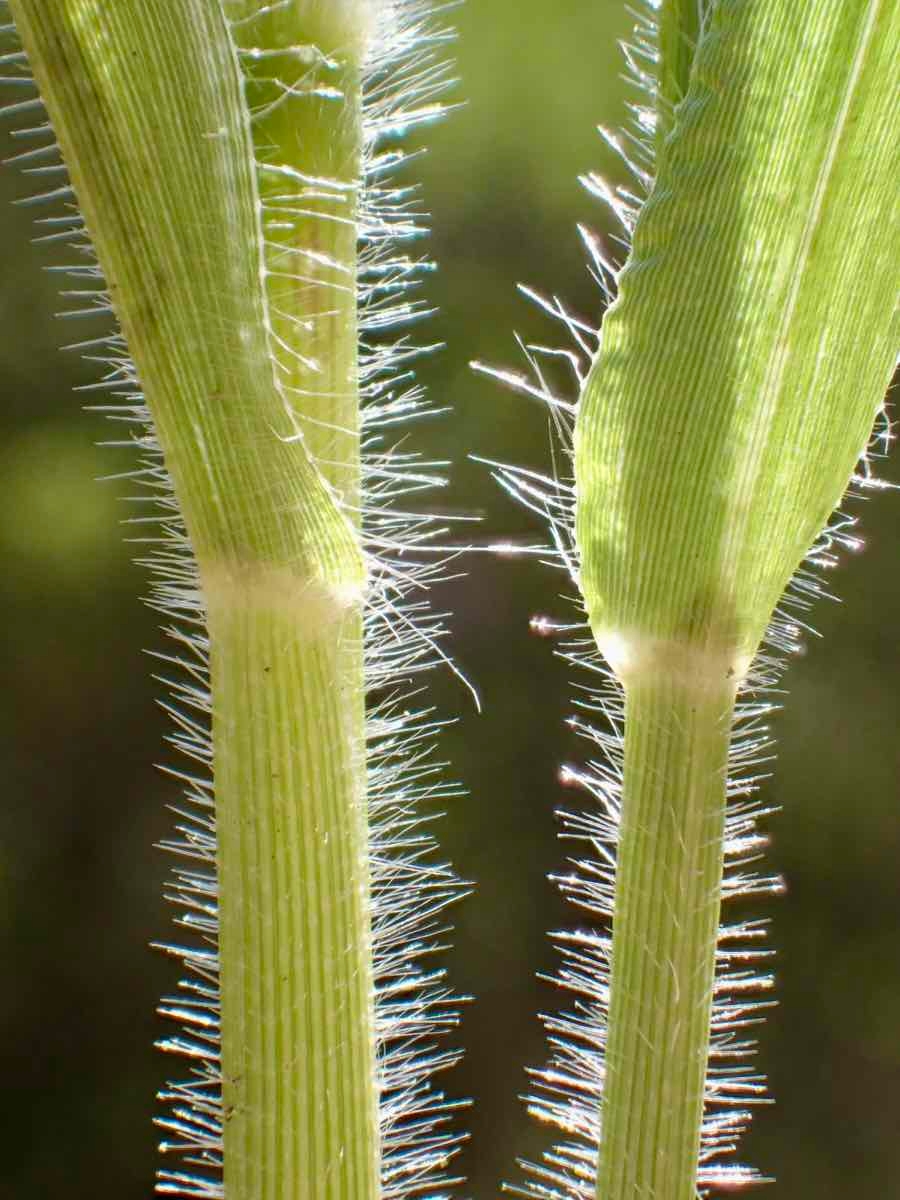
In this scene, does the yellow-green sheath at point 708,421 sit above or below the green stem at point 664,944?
above

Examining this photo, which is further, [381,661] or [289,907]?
[381,661]

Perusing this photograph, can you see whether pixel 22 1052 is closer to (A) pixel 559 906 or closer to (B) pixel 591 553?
(A) pixel 559 906

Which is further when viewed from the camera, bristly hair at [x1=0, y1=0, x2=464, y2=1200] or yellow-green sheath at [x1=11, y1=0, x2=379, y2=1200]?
bristly hair at [x1=0, y1=0, x2=464, y2=1200]

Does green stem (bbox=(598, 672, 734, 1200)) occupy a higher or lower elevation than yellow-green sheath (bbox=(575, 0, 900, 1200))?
lower

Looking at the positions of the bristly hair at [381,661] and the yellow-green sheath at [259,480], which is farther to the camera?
the bristly hair at [381,661]

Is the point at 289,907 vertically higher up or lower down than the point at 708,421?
lower down
